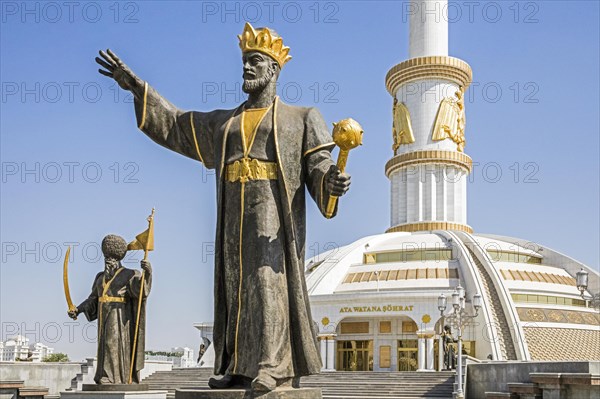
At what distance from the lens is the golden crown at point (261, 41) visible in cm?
562

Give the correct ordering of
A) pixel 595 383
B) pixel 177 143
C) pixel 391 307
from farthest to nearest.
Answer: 1. pixel 391 307
2. pixel 595 383
3. pixel 177 143

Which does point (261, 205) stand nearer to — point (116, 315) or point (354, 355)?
point (116, 315)

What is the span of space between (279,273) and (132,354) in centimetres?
512

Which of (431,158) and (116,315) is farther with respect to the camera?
(431,158)

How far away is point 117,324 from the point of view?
9812 mm

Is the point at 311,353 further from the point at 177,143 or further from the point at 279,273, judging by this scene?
the point at 177,143

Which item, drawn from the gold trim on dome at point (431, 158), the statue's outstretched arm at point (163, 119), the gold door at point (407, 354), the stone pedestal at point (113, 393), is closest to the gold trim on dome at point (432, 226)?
the gold trim on dome at point (431, 158)

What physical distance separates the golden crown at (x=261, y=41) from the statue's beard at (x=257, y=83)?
14cm

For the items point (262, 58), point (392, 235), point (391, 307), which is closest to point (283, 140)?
point (262, 58)

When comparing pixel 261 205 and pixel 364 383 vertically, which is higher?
pixel 261 205

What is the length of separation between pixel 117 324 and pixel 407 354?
27781 millimetres

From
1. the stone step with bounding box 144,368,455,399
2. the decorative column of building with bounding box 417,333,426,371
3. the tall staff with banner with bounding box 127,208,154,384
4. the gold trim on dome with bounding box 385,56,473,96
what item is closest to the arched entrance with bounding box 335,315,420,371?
the decorative column of building with bounding box 417,333,426,371

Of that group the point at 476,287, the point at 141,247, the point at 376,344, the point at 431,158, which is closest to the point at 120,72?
the point at 141,247

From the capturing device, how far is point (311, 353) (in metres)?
5.31
